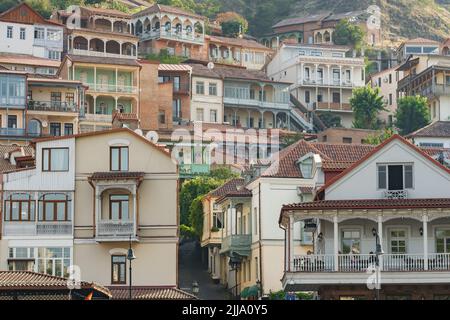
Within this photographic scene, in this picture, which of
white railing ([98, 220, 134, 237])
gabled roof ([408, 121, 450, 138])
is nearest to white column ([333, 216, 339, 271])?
white railing ([98, 220, 134, 237])

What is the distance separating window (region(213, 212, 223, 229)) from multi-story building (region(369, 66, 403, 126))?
6098cm

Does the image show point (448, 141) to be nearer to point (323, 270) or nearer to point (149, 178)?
point (149, 178)

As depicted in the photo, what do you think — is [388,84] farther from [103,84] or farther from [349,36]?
[103,84]

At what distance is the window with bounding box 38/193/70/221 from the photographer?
79562 mm

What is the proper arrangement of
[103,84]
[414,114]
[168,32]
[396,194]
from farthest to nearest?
1. [168,32]
2. [414,114]
3. [103,84]
4. [396,194]

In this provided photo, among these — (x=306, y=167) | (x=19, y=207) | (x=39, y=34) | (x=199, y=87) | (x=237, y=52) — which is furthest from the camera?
Answer: (x=237, y=52)

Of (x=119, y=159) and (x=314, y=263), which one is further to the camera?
(x=119, y=159)

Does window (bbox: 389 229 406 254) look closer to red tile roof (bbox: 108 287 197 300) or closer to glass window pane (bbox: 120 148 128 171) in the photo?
red tile roof (bbox: 108 287 197 300)

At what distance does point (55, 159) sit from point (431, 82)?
6967cm

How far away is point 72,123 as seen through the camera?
405ft

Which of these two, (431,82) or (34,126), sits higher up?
(431,82)

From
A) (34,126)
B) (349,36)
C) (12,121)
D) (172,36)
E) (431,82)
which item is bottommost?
(34,126)

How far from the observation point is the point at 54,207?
3137 inches

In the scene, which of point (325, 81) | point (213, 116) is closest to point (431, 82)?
point (325, 81)
